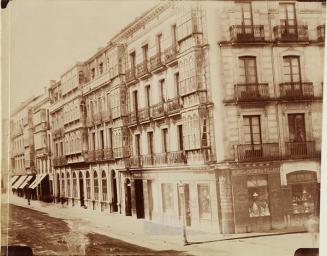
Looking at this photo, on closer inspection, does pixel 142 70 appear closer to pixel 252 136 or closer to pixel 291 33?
pixel 252 136

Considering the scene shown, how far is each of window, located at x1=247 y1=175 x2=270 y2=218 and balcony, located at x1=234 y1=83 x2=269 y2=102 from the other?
2.54 ft

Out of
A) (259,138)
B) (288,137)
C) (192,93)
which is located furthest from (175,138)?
(288,137)

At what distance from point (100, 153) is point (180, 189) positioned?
101cm

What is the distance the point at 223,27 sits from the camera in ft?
14.0

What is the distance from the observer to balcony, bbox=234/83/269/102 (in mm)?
4273

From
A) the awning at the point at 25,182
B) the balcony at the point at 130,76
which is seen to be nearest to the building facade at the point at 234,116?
the balcony at the point at 130,76

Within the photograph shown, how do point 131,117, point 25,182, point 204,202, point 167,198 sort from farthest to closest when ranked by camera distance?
point 25,182
point 131,117
point 167,198
point 204,202

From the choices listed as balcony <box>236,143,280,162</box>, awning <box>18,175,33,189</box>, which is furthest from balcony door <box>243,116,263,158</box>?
awning <box>18,175,33,189</box>

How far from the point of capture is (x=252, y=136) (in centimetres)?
430

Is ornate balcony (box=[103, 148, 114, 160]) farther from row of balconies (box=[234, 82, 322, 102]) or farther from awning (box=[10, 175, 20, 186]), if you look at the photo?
row of balconies (box=[234, 82, 322, 102])

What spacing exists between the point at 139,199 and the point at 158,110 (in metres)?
0.97

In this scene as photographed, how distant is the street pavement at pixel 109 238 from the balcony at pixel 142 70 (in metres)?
1.51

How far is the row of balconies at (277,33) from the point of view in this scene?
428cm

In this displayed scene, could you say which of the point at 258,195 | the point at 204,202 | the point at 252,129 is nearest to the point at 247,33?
the point at 252,129
